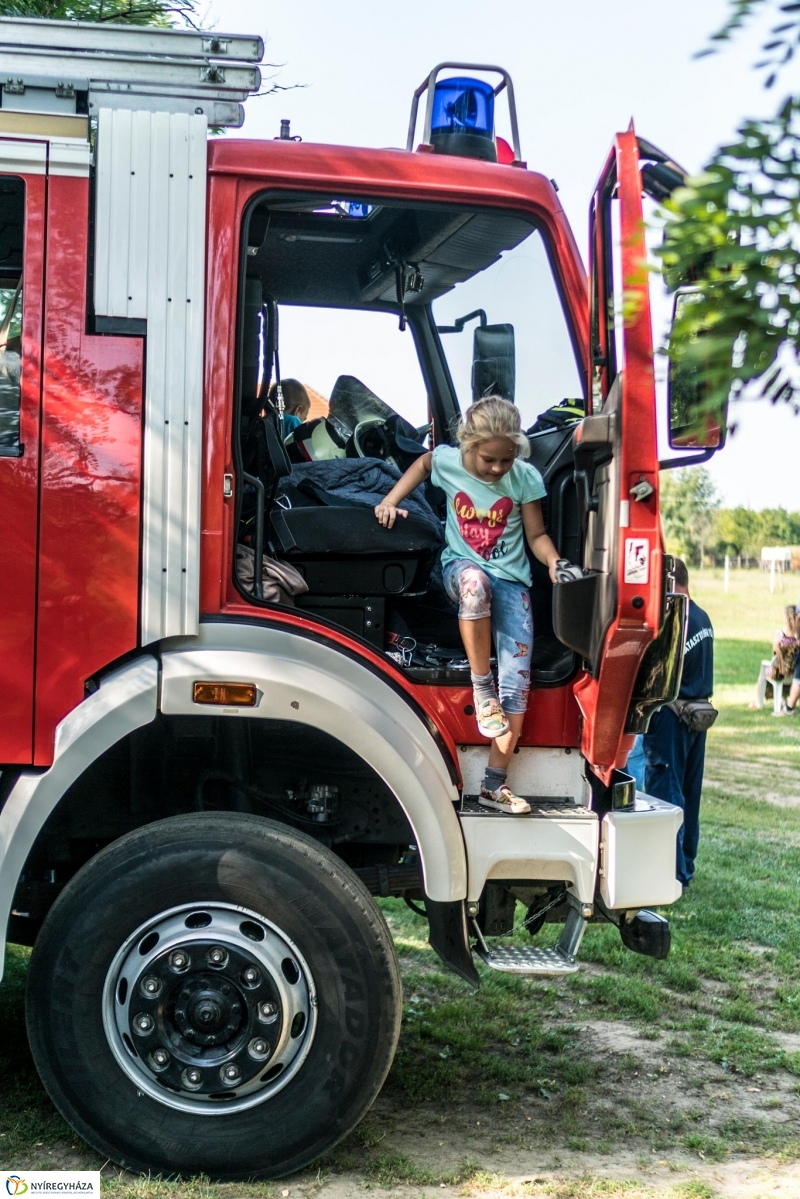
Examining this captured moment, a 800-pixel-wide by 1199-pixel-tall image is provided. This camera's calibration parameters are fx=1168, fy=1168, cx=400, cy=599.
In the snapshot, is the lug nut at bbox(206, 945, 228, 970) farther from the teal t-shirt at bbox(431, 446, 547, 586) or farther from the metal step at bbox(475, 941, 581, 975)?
the teal t-shirt at bbox(431, 446, 547, 586)

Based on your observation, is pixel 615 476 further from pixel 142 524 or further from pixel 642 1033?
pixel 642 1033

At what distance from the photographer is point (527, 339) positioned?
13.0ft

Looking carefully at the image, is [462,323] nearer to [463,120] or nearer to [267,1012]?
[463,120]

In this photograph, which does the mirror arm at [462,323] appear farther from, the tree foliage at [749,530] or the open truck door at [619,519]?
the tree foliage at [749,530]

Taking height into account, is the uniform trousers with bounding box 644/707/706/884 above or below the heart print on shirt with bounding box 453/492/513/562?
below

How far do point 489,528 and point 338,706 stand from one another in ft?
2.62

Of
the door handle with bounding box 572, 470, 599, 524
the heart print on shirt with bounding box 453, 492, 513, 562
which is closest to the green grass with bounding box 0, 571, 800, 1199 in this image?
the heart print on shirt with bounding box 453, 492, 513, 562

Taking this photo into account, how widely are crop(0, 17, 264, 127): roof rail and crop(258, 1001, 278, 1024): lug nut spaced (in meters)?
2.56

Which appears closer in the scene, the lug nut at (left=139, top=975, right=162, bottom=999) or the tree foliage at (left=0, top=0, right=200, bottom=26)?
the lug nut at (left=139, top=975, right=162, bottom=999)

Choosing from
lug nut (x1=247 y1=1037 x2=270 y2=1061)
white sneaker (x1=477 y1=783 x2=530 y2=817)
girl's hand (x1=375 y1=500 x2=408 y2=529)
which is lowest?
lug nut (x1=247 y1=1037 x2=270 y2=1061)

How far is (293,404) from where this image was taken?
4.43 m

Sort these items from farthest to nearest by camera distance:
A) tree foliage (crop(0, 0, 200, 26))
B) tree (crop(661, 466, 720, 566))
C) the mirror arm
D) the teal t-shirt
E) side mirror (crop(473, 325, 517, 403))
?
tree (crop(661, 466, 720, 566))
tree foliage (crop(0, 0, 200, 26))
the mirror arm
side mirror (crop(473, 325, 517, 403))
the teal t-shirt

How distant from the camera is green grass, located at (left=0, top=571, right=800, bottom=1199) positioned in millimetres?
3514

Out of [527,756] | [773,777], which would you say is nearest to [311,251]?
[527,756]
